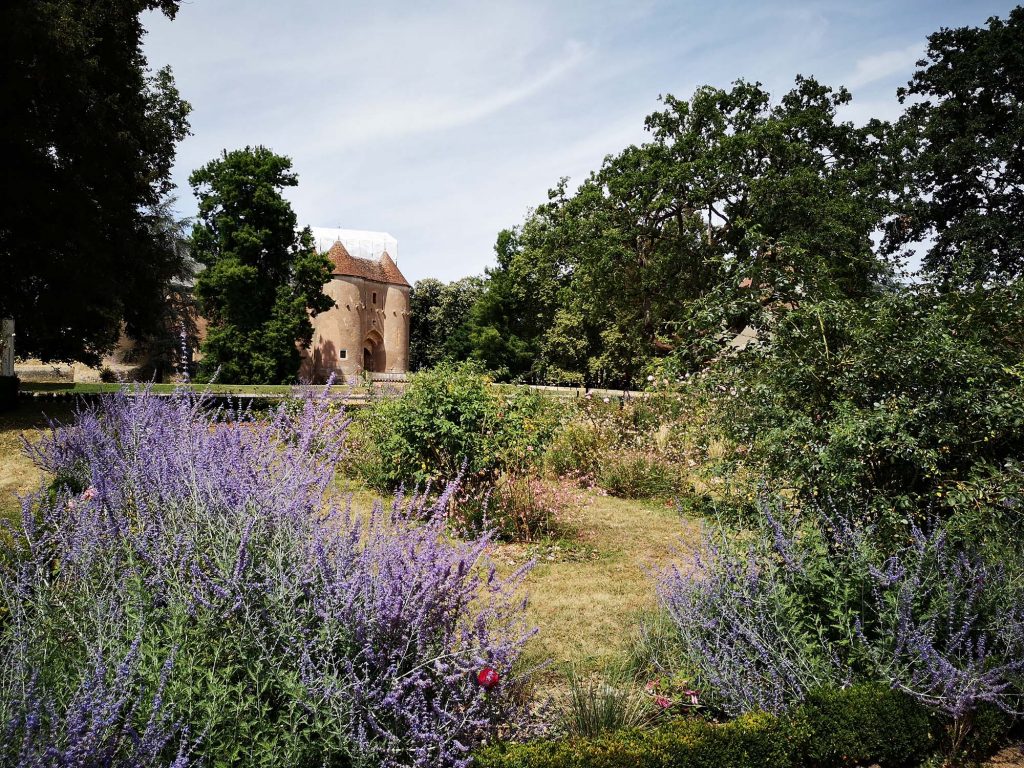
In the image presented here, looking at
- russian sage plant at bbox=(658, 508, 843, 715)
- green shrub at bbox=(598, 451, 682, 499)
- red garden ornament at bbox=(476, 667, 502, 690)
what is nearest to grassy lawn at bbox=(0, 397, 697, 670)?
green shrub at bbox=(598, 451, 682, 499)

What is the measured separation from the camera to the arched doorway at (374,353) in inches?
1789

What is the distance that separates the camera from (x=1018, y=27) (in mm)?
21484

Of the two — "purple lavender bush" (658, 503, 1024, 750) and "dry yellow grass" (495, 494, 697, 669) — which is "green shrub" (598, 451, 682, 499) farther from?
"purple lavender bush" (658, 503, 1024, 750)

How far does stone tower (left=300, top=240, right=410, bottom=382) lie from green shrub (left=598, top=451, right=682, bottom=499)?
30094 millimetres

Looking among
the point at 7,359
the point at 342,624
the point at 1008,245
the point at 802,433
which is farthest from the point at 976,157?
the point at 7,359

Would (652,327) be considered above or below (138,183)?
below

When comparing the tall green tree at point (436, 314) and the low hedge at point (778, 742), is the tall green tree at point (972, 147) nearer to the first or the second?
the low hedge at point (778, 742)

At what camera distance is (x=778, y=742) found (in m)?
3.12

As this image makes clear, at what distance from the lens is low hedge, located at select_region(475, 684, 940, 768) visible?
277 cm

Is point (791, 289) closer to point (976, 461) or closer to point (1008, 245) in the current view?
point (976, 461)

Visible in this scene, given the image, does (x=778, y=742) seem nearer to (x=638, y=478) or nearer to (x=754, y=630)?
(x=754, y=630)

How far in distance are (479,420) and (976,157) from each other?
21983 millimetres

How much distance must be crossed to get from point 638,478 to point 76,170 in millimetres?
13864

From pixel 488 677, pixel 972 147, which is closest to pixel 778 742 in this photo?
pixel 488 677
